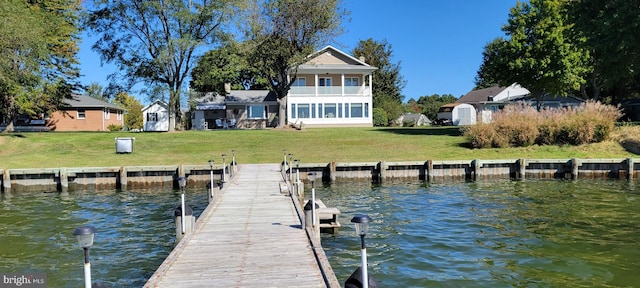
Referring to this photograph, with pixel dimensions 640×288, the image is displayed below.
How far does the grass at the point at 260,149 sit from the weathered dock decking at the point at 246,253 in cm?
1447

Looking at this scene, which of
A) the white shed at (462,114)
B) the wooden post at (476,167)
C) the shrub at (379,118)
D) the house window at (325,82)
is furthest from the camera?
the white shed at (462,114)

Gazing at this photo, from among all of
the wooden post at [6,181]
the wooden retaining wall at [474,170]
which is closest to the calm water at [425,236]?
the wooden post at [6,181]

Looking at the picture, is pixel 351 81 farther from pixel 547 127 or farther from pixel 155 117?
pixel 547 127

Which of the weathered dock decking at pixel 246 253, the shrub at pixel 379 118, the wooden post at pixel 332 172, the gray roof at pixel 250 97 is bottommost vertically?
the weathered dock decking at pixel 246 253

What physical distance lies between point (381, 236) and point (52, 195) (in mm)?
15206

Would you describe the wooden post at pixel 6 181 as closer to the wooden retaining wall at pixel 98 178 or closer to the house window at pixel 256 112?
the wooden retaining wall at pixel 98 178

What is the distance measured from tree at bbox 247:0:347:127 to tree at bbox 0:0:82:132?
16525 millimetres

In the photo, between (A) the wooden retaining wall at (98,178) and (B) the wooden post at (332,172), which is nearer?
(A) the wooden retaining wall at (98,178)

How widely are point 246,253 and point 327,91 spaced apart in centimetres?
4416

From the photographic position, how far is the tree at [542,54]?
40.8 m

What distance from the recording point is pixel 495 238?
38.4ft

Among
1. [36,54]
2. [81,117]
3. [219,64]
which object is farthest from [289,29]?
[81,117]

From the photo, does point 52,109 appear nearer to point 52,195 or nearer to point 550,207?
point 52,195

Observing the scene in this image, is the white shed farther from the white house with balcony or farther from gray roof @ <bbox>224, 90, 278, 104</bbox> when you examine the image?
gray roof @ <bbox>224, 90, 278, 104</bbox>
